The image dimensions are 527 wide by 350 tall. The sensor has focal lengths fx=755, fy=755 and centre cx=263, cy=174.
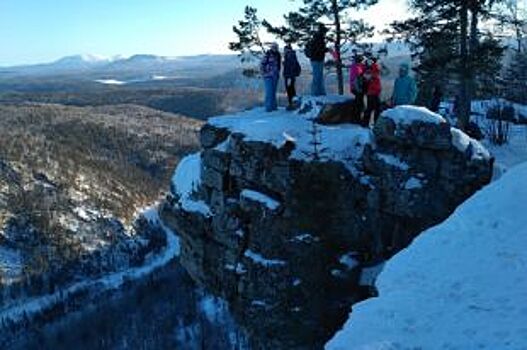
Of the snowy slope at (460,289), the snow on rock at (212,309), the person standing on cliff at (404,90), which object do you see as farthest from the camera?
the snow on rock at (212,309)

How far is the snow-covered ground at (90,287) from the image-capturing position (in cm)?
12000

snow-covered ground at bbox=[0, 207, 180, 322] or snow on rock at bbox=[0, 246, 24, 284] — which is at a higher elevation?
snow on rock at bbox=[0, 246, 24, 284]

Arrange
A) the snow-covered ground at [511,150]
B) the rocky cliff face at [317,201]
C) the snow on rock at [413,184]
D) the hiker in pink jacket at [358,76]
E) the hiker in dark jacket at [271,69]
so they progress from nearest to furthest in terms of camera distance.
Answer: the rocky cliff face at [317,201], the snow on rock at [413,184], the hiker in pink jacket at [358,76], the snow-covered ground at [511,150], the hiker in dark jacket at [271,69]

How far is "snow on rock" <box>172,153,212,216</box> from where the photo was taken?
90.4 ft

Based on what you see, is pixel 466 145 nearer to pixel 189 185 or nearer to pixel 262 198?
pixel 262 198

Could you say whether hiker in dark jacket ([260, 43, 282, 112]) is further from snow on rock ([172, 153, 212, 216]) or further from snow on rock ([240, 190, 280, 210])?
snow on rock ([172, 153, 212, 216])

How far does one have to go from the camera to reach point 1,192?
523 ft

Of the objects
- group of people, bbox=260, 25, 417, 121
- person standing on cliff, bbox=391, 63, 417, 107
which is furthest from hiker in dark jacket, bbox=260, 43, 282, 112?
person standing on cliff, bbox=391, 63, 417, 107

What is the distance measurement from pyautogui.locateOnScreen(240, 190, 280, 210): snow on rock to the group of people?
3.62m

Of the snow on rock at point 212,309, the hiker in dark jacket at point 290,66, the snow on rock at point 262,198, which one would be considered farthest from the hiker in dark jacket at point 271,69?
the snow on rock at point 212,309

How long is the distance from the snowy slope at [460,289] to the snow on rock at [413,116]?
5.51 m

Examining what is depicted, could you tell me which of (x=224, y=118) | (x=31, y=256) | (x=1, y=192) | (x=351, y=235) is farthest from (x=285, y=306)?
(x=1, y=192)

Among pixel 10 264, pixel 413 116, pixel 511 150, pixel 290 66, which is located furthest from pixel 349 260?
pixel 10 264

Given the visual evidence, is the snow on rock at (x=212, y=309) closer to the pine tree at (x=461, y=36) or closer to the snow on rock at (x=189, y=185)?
the snow on rock at (x=189, y=185)
